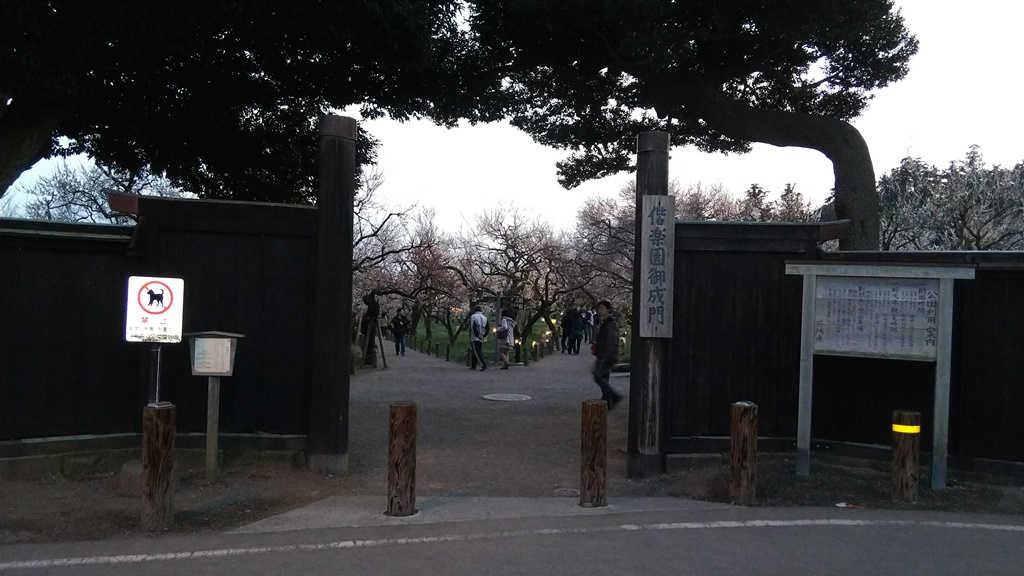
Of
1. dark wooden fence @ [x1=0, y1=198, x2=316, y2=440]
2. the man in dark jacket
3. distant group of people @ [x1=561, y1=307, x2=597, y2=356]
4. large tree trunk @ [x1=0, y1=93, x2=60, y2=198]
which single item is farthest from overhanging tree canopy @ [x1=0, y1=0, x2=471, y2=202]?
distant group of people @ [x1=561, y1=307, x2=597, y2=356]

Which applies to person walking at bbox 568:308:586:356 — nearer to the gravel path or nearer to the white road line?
the gravel path

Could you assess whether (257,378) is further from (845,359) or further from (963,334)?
(963,334)

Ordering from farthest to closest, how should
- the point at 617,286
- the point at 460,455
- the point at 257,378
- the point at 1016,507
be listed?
the point at 617,286
the point at 460,455
the point at 257,378
the point at 1016,507

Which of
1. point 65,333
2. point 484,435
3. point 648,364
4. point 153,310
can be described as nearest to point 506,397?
point 484,435

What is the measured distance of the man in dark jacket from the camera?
12656 millimetres

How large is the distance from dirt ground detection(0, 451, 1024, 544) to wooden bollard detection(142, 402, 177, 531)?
168mm

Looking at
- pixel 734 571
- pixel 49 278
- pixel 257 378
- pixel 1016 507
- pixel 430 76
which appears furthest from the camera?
pixel 430 76

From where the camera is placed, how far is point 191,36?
10453 millimetres

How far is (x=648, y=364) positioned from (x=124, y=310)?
5705 millimetres

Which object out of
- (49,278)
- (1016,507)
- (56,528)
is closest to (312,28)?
(49,278)

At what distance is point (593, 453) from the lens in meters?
7.47

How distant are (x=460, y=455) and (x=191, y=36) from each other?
6.48 m

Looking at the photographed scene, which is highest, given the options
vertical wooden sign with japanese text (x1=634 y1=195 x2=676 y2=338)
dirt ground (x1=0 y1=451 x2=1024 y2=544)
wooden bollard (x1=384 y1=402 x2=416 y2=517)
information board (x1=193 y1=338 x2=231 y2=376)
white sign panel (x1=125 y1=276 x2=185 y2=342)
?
vertical wooden sign with japanese text (x1=634 y1=195 x2=676 y2=338)

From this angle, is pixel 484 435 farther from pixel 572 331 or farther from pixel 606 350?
pixel 572 331
